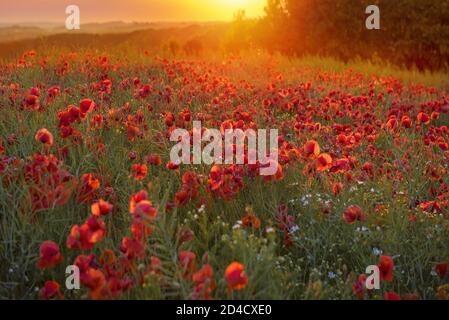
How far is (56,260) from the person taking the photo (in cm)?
196

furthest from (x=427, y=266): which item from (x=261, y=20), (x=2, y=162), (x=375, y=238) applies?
(x=261, y=20)

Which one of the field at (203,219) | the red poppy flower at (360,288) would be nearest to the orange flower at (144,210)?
the field at (203,219)

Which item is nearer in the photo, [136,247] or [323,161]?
[136,247]

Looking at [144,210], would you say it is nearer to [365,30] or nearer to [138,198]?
[138,198]

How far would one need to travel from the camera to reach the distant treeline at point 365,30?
14.7 metres

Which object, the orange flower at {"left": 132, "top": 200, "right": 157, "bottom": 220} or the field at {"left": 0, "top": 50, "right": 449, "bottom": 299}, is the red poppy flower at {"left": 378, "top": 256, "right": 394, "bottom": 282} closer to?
the field at {"left": 0, "top": 50, "right": 449, "bottom": 299}

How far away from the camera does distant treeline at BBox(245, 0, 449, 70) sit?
577 inches

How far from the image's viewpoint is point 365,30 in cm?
1532

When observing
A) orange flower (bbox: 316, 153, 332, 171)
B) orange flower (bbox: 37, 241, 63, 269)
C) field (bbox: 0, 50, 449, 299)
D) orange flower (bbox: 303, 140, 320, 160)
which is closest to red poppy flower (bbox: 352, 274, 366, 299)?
field (bbox: 0, 50, 449, 299)

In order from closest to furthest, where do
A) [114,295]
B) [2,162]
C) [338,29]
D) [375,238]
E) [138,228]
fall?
[114,295] < [138,228] < [375,238] < [2,162] < [338,29]

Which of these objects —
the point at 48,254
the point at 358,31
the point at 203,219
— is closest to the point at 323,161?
the point at 203,219

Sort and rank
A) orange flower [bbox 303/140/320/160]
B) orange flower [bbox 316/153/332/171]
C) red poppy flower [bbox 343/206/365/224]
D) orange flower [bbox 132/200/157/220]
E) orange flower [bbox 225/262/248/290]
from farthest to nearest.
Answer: orange flower [bbox 303/140/320/160]
orange flower [bbox 316/153/332/171]
red poppy flower [bbox 343/206/365/224]
orange flower [bbox 132/200/157/220]
orange flower [bbox 225/262/248/290]
